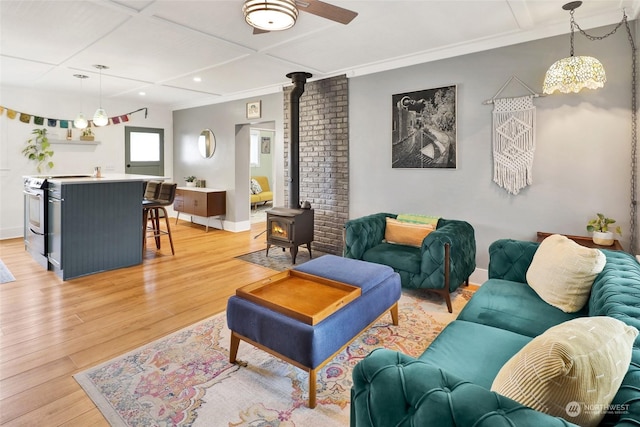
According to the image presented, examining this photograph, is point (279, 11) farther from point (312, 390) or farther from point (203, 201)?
point (203, 201)

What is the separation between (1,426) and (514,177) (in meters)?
4.18

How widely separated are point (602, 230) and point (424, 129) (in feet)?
6.43

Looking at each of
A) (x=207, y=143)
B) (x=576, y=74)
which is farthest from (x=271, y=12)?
(x=207, y=143)

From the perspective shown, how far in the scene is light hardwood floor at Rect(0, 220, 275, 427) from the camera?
1.97 metres

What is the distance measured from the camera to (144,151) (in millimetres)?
7531

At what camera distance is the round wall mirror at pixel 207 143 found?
695cm

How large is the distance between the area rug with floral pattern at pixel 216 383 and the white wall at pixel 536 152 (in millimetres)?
1674

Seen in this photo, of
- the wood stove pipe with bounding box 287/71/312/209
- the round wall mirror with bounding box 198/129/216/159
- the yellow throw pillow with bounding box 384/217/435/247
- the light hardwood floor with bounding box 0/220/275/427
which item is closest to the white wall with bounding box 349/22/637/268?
the yellow throw pillow with bounding box 384/217/435/247

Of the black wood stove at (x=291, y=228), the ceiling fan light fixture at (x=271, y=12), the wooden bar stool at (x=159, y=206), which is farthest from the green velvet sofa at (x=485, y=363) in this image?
the wooden bar stool at (x=159, y=206)

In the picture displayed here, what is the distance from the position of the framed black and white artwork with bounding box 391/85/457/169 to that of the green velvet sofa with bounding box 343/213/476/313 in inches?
32.6

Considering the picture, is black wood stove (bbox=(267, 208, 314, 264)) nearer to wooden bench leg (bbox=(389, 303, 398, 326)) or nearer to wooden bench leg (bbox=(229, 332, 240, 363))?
wooden bench leg (bbox=(389, 303, 398, 326))

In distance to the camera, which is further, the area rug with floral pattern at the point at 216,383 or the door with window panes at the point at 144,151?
the door with window panes at the point at 144,151

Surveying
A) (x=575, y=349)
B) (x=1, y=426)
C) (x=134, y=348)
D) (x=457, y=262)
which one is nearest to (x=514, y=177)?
(x=457, y=262)

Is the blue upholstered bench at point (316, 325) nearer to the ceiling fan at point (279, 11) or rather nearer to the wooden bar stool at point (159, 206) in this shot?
the ceiling fan at point (279, 11)
